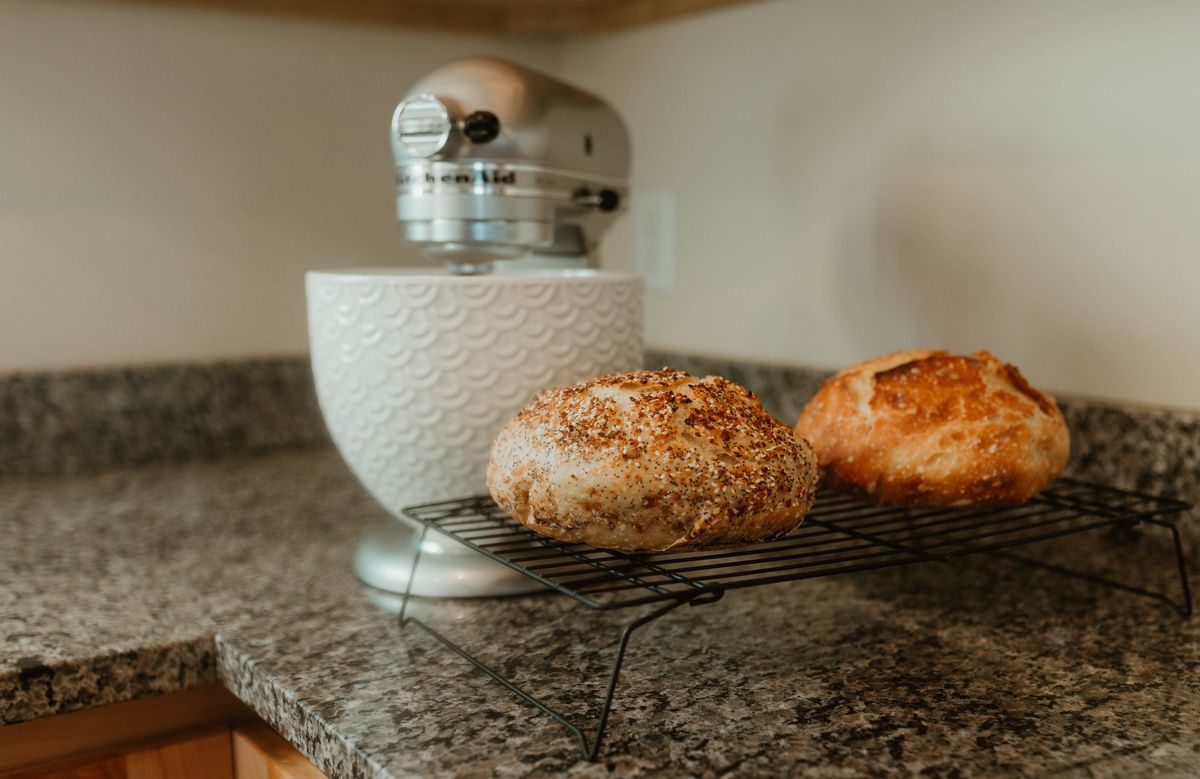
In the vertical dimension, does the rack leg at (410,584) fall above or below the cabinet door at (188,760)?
above

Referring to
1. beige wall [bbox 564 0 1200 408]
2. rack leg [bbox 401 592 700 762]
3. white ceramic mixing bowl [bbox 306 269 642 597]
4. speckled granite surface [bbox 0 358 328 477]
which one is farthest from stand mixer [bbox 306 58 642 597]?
speckled granite surface [bbox 0 358 328 477]

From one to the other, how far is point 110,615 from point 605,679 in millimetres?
395

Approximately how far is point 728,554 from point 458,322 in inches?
12.3

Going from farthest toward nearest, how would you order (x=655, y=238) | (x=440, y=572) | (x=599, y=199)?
(x=655, y=238) → (x=599, y=199) → (x=440, y=572)

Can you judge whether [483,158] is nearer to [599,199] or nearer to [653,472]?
[599,199]

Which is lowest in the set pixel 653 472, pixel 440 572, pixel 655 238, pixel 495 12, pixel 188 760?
pixel 188 760

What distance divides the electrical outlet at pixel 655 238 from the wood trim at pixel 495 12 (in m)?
0.24

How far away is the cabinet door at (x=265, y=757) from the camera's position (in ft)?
2.33

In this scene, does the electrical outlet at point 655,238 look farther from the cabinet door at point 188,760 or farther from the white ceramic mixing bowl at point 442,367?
the cabinet door at point 188,760

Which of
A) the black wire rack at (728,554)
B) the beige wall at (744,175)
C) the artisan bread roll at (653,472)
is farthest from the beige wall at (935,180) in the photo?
the artisan bread roll at (653,472)

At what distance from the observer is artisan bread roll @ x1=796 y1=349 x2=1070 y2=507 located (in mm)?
757

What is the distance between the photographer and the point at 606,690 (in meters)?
0.67

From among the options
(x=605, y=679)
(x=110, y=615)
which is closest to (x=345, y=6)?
(x=110, y=615)

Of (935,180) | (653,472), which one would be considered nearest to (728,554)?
(653,472)
